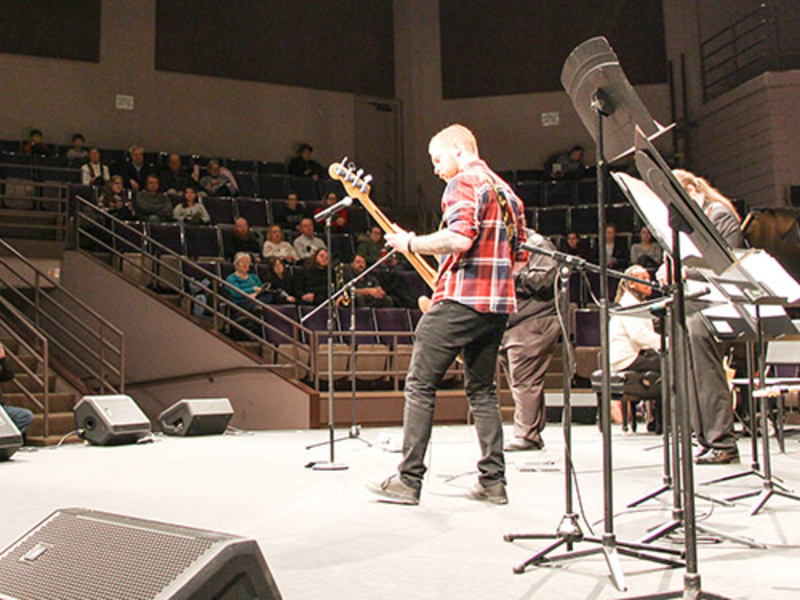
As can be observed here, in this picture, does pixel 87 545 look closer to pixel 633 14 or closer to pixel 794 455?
pixel 794 455

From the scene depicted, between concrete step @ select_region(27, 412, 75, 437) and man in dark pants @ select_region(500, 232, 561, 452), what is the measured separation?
10.7 feet

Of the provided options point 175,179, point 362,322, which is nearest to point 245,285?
point 362,322

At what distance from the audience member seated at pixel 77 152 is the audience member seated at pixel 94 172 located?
0.88ft

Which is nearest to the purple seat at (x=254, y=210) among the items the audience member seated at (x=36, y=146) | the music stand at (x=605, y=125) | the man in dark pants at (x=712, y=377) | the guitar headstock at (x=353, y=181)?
the audience member seated at (x=36, y=146)

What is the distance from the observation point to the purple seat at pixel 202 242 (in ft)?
28.8

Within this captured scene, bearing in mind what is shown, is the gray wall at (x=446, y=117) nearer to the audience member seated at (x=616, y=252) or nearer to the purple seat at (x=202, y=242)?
the audience member seated at (x=616, y=252)

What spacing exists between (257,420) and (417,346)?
4394 mm

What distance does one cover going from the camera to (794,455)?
452 centimetres

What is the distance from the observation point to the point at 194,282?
7543 millimetres

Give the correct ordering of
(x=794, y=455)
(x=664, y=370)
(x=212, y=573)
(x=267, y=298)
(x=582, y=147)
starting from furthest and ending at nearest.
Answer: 1. (x=582, y=147)
2. (x=267, y=298)
3. (x=794, y=455)
4. (x=664, y=370)
5. (x=212, y=573)

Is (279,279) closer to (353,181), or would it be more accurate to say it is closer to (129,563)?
(353,181)

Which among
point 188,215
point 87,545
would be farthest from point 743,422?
point 188,215

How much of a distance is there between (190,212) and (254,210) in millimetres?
951

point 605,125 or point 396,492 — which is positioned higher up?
point 605,125
